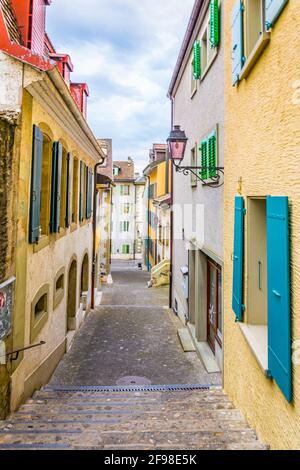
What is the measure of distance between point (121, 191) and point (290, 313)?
136ft

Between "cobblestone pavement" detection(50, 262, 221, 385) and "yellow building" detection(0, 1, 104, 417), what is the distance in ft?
2.02

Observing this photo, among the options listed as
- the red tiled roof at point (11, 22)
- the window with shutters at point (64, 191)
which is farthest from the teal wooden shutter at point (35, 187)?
the window with shutters at point (64, 191)

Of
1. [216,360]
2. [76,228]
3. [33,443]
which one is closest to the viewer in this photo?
[33,443]

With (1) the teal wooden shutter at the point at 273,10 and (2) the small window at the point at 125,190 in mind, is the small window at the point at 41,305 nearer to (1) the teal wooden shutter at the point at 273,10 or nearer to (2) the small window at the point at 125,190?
(1) the teal wooden shutter at the point at 273,10

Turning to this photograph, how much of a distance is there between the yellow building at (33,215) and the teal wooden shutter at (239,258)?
2.90m

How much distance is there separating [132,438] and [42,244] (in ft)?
11.6

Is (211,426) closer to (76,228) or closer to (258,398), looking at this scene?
(258,398)

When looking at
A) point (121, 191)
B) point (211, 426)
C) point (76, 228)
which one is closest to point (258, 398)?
point (211, 426)

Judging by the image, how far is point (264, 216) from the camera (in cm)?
443

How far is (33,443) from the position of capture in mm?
3652

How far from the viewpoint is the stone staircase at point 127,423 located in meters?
3.67

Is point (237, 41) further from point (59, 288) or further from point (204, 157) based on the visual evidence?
point (59, 288)

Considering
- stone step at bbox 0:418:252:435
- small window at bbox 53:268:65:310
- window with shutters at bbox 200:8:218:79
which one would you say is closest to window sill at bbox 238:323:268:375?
stone step at bbox 0:418:252:435

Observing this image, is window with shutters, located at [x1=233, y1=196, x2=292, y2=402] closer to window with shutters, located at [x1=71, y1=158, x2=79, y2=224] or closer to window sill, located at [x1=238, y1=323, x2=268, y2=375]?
window sill, located at [x1=238, y1=323, x2=268, y2=375]
